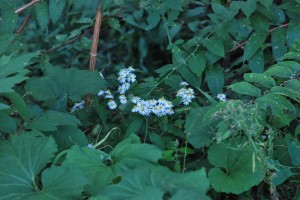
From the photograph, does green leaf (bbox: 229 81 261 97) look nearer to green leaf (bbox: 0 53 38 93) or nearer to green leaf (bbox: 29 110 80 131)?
green leaf (bbox: 29 110 80 131)

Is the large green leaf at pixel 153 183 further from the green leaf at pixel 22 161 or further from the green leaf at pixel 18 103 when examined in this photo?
the green leaf at pixel 18 103

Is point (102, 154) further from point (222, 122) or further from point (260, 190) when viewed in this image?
point (260, 190)

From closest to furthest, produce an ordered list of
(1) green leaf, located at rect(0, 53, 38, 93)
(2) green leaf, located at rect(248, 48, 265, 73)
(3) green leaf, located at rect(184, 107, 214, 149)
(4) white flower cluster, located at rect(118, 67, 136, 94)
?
(1) green leaf, located at rect(0, 53, 38, 93), (3) green leaf, located at rect(184, 107, 214, 149), (4) white flower cluster, located at rect(118, 67, 136, 94), (2) green leaf, located at rect(248, 48, 265, 73)

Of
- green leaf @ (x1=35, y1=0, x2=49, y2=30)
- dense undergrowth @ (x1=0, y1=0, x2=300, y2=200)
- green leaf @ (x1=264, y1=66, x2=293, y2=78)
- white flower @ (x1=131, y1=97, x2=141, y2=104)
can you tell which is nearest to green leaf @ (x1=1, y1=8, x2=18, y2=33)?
dense undergrowth @ (x1=0, y1=0, x2=300, y2=200)

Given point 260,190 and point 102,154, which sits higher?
point 102,154

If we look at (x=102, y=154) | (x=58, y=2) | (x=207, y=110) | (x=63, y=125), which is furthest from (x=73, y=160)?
(x=58, y=2)

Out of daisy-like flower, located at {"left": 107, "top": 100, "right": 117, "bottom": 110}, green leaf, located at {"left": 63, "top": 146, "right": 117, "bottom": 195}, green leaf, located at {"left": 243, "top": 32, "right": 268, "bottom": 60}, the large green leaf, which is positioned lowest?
daisy-like flower, located at {"left": 107, "top": 100, "right": 117, "bottom": 110}

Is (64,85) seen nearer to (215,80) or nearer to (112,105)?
(112,105)

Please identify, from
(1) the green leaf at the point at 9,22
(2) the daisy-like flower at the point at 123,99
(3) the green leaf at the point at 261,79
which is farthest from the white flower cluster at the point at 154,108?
(1) the green leaf at the point at 9,22
